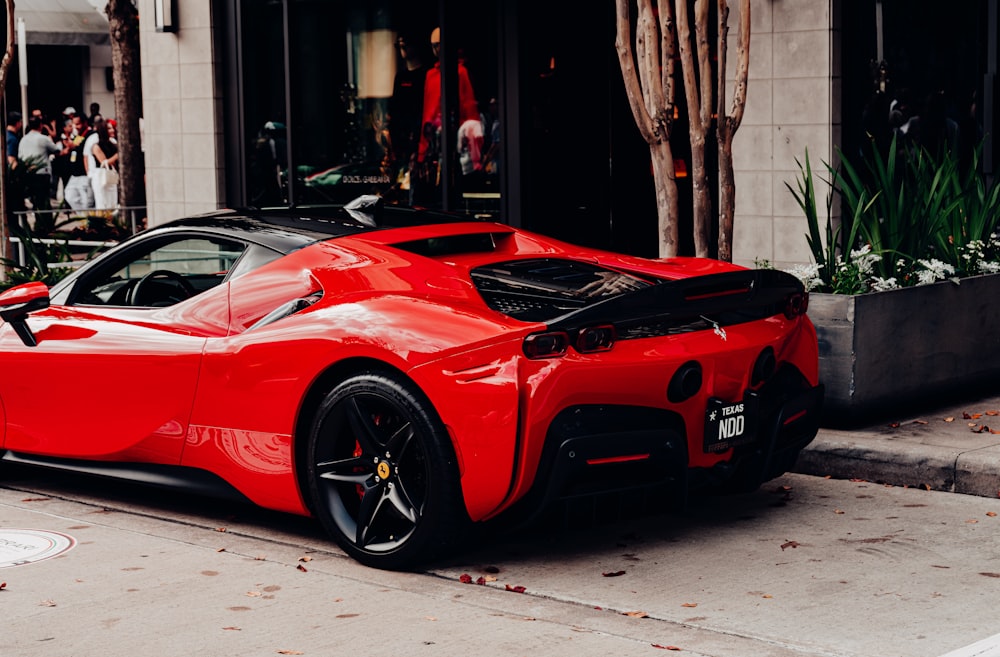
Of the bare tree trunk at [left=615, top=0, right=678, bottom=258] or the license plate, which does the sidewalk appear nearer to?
the license plate

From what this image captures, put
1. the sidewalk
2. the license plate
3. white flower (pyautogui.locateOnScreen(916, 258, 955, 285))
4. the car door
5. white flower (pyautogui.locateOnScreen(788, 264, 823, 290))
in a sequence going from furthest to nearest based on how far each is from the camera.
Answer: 1. white flower (pyautogui.locateOnScreen(916, 258, 955, 285))
2. white flower (pyautogui.locateOnScreen(788, 264, 823, 290))
3. the sidewalk
4. the car door
5. the license plate

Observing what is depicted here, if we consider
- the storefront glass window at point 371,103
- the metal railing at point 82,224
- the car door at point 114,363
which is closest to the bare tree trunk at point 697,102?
the car door at point 114,363

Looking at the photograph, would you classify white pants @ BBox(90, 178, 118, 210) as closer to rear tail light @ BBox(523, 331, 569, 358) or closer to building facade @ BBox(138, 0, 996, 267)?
building facade @ BBox(138, 0, 996, 267)

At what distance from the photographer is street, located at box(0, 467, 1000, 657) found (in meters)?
4.76

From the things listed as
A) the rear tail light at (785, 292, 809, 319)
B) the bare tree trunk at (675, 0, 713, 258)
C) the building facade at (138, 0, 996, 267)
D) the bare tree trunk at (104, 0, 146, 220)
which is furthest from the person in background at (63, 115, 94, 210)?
the rear tail light at (785, 292, 809, 319)

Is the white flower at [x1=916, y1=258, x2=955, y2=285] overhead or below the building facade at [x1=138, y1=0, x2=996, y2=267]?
below

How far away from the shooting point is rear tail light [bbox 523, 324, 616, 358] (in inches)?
208

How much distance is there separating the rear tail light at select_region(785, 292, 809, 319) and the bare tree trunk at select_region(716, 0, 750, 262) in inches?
89.9

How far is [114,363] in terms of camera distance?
6.53 m

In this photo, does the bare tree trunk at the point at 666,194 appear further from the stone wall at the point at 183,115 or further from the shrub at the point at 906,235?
the stone wall at the point at 183,115

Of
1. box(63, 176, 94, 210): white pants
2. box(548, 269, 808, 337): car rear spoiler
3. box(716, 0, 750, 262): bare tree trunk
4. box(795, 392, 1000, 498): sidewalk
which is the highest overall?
box(716, 0, 750, 262): bare tree trunk

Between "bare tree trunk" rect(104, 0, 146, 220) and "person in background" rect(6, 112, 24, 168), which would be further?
"person in background" rect(6, 112, 24, 168)

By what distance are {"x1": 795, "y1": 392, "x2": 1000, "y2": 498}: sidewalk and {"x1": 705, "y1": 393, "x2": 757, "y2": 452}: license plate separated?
1.50m

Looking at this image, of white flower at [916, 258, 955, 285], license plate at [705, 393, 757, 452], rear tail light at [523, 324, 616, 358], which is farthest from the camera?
white flower at [916, 258, 955, 285]
